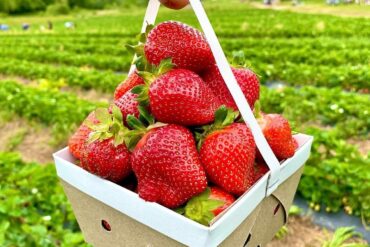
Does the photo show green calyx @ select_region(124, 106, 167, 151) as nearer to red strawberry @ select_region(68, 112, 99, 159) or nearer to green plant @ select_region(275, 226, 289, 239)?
red strawberry @ select_region(68, 112, 99, 159)

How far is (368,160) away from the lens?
309 centimetres

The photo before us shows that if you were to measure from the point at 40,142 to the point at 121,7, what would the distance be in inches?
1385

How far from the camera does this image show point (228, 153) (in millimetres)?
863

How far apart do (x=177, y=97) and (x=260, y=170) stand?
24 cm

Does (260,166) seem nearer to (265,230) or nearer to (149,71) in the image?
(265,230)

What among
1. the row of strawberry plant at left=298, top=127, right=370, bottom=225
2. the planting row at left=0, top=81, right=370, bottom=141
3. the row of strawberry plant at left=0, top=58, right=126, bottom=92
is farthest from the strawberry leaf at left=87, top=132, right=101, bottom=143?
the row of strawberry plant at left=0, top=58, right=126, bottom=92

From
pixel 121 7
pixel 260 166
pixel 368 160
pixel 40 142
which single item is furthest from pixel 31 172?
pixel 121 7

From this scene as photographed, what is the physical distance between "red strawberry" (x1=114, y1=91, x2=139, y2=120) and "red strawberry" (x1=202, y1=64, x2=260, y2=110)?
161 mm

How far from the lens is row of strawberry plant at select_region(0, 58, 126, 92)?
672 cm

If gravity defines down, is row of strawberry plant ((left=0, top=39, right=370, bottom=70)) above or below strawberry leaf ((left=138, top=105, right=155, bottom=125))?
below

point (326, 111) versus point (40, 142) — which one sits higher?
point (326, 111)

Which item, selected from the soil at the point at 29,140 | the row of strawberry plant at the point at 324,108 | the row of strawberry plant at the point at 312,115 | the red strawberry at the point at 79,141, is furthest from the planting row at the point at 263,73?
the red strawberry at the point at 79,141

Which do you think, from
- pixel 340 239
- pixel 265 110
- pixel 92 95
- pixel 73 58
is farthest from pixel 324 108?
pixel 73 58

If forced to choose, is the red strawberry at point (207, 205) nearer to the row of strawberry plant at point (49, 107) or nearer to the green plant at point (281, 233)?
the green plant at point (281, 233)
